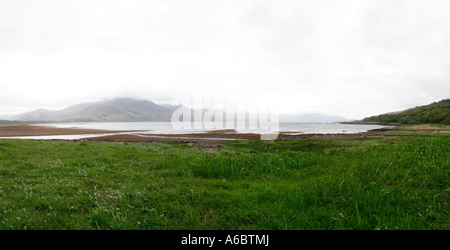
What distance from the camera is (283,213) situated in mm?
6223

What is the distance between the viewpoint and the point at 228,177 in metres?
10.6

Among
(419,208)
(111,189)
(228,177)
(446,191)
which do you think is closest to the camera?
(419,208)

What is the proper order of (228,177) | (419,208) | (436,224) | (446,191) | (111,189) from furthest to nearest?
(228,177), (111,189), (446,191), (419,208), (436,224)

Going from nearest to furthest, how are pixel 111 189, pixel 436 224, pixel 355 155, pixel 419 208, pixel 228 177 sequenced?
pixel 436 224 → pixel 419 208 → pixel 111 189 → pixel 228 177 → pixel 355 155

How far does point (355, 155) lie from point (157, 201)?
41.2 ft

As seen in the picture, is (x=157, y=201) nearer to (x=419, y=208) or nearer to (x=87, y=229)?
(x=87, y=229)

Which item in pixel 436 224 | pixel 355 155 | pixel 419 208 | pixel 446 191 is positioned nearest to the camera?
pixel 436 224
